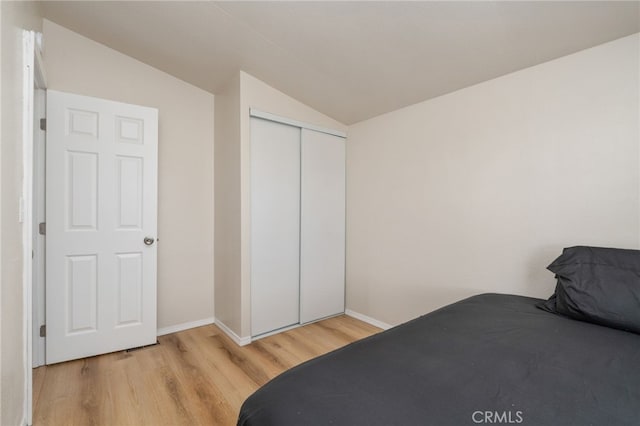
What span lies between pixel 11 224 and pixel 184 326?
6.41 feet

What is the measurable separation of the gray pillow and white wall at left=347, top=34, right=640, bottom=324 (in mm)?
330

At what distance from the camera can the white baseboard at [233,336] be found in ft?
8.25

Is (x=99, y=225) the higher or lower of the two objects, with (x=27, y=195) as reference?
lower

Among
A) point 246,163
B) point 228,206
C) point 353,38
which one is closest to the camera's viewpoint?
point 353,38

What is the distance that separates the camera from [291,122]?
9.25 ft

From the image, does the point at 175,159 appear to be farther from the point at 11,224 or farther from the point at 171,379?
the point at 171,379

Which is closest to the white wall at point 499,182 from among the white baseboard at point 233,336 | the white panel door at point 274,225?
the white panel door at point 274,225

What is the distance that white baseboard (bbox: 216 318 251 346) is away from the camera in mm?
2516

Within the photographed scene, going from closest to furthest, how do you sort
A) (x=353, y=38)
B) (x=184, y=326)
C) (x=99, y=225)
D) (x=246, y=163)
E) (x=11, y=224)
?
(x=11, y=224) → (x=353, y=38) → (x=99, y=225) → (x=246, y=163) → (x=184, y=326)

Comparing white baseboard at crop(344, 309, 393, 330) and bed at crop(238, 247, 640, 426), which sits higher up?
bed at crop(238, 247, 640, 426)

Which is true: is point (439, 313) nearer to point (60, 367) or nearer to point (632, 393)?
point (632, 393)

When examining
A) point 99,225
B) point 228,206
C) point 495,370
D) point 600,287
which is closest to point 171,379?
point 99,225

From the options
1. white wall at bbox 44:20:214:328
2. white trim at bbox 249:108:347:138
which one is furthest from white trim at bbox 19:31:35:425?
white trim at bbox 249:108:347:138

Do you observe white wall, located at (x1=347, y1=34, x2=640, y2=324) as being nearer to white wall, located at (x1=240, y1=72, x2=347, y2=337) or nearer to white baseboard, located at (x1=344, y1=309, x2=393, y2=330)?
white baseboard, located at (x1=344, y1=309, x2=393, y2=330)
